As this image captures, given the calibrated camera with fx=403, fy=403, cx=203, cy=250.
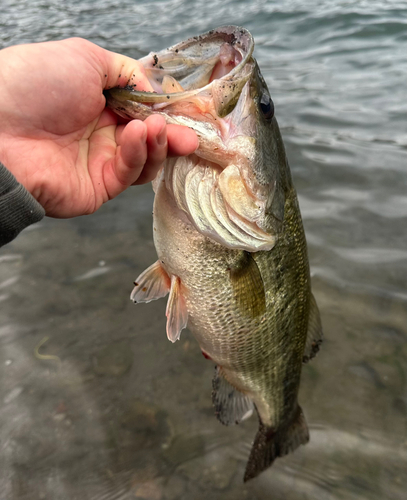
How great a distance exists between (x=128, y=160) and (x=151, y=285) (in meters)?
0.74

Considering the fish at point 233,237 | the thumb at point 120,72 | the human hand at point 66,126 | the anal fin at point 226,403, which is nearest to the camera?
the fish at point 233,237

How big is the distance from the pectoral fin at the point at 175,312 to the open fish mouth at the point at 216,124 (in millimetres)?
418

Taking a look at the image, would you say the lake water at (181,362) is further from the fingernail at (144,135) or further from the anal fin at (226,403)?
the fingernail at (144,135)

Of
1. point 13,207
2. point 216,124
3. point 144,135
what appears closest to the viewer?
point 144,135

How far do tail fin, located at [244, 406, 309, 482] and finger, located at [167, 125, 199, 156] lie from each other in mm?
1956

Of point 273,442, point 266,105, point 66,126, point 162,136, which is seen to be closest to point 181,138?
point 162,136

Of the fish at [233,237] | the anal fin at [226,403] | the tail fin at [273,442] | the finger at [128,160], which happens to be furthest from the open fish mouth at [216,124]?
the tail fin at [273,442]

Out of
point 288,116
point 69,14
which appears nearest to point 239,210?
point 288,116

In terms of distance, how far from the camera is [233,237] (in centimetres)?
172

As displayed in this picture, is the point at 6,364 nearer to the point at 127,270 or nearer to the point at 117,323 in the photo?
the point at 117,323

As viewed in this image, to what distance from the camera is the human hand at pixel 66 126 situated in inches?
67.4

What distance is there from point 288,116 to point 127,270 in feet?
12.1

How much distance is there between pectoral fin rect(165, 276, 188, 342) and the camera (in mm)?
2029

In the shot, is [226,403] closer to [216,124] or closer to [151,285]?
[151,285]
